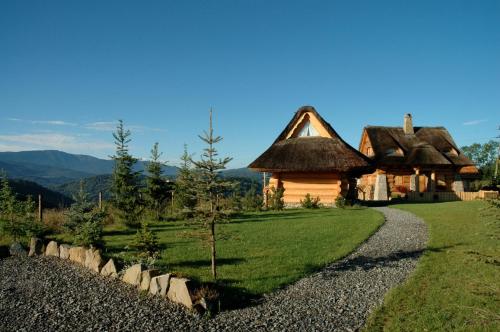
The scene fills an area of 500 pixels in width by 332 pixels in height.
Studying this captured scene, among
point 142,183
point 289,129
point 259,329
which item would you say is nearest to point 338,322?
point 259,329

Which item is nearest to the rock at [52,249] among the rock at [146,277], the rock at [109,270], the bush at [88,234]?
the bush at [88,234]

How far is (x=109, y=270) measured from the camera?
892 centimetres

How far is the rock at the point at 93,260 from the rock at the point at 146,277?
205 centimetres

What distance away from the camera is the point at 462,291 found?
7371 millimetres

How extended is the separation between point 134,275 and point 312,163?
55.5ft

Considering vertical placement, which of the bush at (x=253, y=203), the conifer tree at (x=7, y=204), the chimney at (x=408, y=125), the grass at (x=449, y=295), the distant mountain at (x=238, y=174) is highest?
the chimney at (x=408, y=125)

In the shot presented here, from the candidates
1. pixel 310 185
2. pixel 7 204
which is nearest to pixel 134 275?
pixel 7 204

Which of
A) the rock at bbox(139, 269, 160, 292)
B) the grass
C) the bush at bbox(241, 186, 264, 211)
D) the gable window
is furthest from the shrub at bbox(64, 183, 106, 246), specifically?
the gable window

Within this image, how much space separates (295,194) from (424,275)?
54.7 ft

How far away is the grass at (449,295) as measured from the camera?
5410 mm

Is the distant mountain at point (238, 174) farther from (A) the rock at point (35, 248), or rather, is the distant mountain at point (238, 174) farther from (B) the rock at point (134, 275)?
(A) the rock at point (35, 248)

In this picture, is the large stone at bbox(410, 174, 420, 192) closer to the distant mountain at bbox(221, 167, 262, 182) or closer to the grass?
the distant mountain at bbox(221, 167, 262, 182)

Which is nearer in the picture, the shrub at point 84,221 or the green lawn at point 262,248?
the green lawn at point 262,248

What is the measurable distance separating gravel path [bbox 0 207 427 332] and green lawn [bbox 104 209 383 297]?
651 mm
